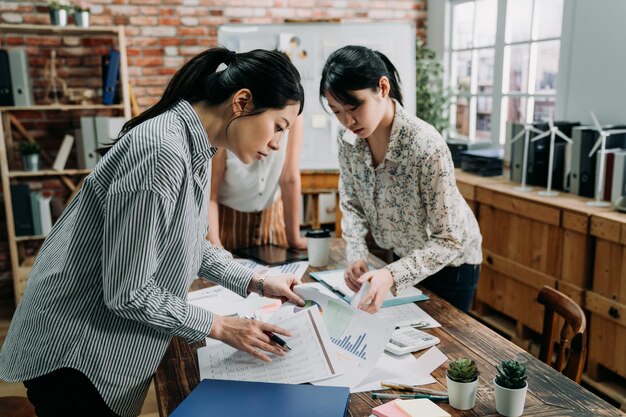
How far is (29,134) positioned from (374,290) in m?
3.36

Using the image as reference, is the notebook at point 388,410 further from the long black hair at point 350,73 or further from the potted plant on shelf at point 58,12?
the potted plant on shelf at point 58,12

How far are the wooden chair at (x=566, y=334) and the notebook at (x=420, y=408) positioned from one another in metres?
0.46

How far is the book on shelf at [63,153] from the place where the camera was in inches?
148

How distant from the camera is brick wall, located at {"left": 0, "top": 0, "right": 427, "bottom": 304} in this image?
388 cm

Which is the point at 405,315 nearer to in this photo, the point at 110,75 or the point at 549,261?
the point at 549,261

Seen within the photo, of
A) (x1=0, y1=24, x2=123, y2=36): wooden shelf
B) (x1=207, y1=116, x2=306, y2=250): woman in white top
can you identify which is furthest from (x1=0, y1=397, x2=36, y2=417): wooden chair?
(x1=0, y1=24, x2=123, y2=36): wooden shelf

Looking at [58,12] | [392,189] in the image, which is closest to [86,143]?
[58,12]

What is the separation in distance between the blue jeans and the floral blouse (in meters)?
0.03

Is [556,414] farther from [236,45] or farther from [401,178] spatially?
[236,45]

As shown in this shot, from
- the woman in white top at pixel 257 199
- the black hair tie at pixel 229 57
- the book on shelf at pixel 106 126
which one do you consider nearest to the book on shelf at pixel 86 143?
the book on shelf at pixel 106 126

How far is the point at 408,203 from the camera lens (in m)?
1.69

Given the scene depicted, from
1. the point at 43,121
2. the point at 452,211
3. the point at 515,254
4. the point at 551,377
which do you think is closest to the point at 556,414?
the point at 551,377

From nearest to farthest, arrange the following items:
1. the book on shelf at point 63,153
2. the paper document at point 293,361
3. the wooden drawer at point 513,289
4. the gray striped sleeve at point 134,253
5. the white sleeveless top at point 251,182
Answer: the gray striped sleeve at point 134,253 → the paper document at point 293,361 → the white sleeveless top at point 251,182 → the wooden drawer at point 513,289 → the book on shelf at point 63,153

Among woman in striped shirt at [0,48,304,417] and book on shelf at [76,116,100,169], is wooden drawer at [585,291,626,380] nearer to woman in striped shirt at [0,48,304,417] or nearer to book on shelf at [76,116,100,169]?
woman in striped shirt at [0,48,304,417]
